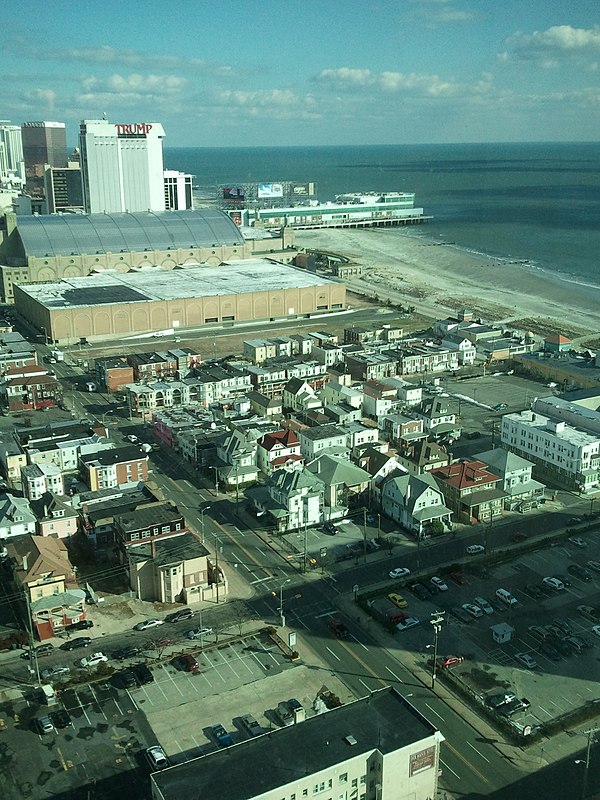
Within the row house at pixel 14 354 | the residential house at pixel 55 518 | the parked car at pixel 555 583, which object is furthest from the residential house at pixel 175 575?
the row house at pixel 14 354

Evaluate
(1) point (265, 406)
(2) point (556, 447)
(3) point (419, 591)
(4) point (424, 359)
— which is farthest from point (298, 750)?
(4) point (424, 359)

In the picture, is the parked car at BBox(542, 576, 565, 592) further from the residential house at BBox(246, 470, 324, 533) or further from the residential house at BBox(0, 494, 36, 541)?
the residential house at BBox(0, 494, 36, 541)

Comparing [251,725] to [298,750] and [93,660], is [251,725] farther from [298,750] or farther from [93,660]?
[93,660]

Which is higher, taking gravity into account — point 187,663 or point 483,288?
point 483,288

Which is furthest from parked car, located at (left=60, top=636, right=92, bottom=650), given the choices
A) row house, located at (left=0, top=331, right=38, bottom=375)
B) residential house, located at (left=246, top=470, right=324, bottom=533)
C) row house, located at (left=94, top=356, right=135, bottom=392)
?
row house, located at (left=0, top=331, right=38, bottom=375)

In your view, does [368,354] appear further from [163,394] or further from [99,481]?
[99,481]

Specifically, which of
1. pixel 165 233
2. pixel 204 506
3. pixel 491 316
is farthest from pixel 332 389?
pixel 165 233

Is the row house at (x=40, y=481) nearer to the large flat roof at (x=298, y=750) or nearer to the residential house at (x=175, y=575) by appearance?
the residential house at (x=175, y=575)
